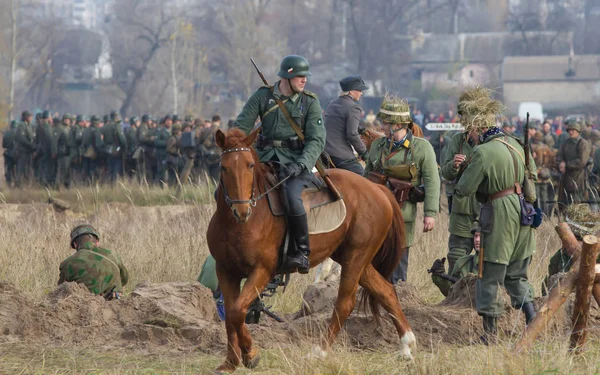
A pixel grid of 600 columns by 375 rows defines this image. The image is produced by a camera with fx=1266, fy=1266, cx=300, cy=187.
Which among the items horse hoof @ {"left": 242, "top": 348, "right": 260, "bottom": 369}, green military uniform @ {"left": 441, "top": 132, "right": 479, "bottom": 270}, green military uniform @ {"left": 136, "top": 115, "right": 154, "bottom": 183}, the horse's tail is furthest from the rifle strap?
green military uniform @ {"left": 136, "top": 115, "right": 154, "bottom": 183}

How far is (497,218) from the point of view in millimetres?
9359

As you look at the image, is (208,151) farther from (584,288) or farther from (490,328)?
(584,288)

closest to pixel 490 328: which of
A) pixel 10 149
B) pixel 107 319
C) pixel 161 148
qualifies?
pixel 107 319

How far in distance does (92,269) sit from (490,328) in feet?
12.0

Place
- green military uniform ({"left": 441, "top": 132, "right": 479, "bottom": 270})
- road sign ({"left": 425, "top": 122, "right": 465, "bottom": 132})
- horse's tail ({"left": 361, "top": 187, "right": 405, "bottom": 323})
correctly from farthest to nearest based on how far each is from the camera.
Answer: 1. road sign ({"left": 425, "top": 122, "right": 465, "bottom": 132})
2. green military uniform ({"left": 441, "top": 132, "right": 479, "bottom": 270})
3. horse's tail ({"left": 361, "top": 187, "right": 405, "bottom": 323})

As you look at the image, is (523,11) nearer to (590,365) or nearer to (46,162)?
(46,162)

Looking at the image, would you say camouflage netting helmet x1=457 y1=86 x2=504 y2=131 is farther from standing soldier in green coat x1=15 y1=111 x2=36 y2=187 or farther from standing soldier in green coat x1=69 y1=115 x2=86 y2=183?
standing soldier in green coat x1=15 y1=111 x2=36 y2=187

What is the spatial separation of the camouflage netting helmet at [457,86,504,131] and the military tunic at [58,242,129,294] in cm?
349

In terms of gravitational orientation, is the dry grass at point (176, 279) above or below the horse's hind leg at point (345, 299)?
below

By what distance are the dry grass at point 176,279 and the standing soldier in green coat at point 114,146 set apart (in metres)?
6.10

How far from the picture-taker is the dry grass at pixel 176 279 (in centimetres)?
809

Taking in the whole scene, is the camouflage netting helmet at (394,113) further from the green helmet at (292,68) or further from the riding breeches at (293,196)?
the riding breeches at (293,196)

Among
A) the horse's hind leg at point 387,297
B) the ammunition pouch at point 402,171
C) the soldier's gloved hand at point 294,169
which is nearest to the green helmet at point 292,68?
the soldier's gloved hand at point 294,169

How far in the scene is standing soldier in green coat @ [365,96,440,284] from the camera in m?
11.3
